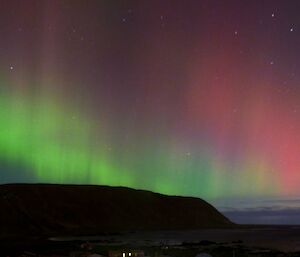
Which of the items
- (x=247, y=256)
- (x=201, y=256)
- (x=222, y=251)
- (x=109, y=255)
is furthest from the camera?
(x=222, y=251)

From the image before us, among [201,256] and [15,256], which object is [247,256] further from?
[15,256]

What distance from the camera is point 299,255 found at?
95188mm

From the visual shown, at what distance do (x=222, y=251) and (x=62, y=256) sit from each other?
36080mm

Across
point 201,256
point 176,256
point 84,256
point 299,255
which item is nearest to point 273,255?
point 299,255

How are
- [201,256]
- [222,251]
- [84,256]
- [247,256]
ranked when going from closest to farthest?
1. [201,256]
2. [84,256]
3. [247,256]
4. [222,251]

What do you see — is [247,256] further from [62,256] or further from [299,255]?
[62,256]

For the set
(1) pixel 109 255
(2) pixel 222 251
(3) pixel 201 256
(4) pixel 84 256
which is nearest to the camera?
(3) pixel 201 256

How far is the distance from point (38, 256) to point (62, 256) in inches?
160

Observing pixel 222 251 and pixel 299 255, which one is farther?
pixel 222 251

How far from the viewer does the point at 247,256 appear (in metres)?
96.6

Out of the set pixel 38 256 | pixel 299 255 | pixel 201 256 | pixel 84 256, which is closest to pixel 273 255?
pixel 299 255

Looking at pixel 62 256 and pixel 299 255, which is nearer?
pixel 62 256

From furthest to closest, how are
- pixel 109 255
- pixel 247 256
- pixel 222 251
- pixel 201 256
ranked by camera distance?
pixel 222 251, pixel 247 256, pixel 109 255, pixel 201 256

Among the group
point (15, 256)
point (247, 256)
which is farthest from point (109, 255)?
point (247, 256)
